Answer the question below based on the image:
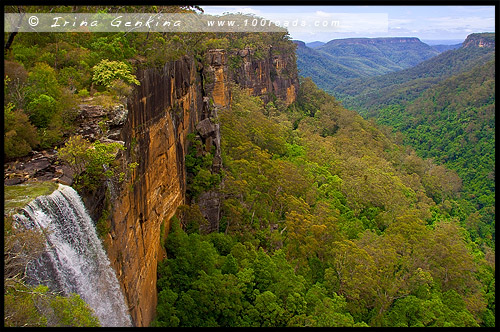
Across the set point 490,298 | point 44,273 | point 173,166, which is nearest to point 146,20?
point 173,166

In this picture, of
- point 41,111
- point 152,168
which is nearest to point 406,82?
point 152,168

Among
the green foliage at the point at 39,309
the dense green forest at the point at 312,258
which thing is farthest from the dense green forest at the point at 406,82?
the green foliage at the point at 39,309

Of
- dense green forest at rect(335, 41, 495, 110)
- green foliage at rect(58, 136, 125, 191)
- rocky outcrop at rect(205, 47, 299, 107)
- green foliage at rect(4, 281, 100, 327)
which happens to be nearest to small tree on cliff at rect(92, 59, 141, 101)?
green foliage at rect(58, 136, 125, 191)

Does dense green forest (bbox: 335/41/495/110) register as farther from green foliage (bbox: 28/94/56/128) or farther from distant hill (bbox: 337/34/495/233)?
green foliage (bbox: 28/94/56/128)

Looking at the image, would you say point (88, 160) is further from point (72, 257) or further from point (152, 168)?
point (152, 168)

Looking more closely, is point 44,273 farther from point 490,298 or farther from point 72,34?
point 490,298

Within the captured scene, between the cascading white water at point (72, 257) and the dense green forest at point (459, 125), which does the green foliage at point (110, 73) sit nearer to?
the cascading white water at point (72, 257)
